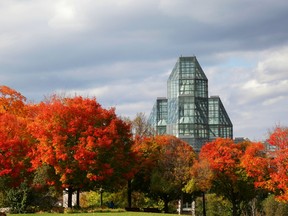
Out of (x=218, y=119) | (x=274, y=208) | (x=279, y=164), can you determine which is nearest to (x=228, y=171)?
(x=279, y=164)

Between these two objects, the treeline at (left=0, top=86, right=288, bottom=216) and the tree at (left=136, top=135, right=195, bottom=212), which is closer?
the treeline at (left=0, top=86, right=288, bottom=216)

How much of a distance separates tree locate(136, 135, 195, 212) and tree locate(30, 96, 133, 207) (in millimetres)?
7262

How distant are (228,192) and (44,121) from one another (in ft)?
91.4

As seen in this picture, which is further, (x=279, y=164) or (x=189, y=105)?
(x=189, y=105)

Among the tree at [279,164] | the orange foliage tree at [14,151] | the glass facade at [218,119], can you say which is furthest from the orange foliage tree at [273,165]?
the glass facade at [218,119]

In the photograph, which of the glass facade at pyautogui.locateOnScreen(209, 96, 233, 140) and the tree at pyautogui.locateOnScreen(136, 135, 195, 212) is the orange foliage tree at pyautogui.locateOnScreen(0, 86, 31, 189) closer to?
the tree at pyautogui.locateOnScreen(136, 135, 195, 212)

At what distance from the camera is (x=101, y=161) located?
50.1 meters

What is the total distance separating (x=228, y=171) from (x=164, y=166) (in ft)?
30.1

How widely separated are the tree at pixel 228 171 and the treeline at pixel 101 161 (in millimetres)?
121

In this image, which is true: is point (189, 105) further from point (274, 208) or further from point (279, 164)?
point (279, 164)

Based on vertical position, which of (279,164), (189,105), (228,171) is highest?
(189,105)

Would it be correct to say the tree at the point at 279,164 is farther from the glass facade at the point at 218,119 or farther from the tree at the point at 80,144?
the glass facade at the point at 218,119

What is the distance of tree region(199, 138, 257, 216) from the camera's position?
6438 centimetres

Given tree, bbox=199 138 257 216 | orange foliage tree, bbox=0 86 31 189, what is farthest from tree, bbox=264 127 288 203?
orange foliage tree, bbox=0 86 31 189
